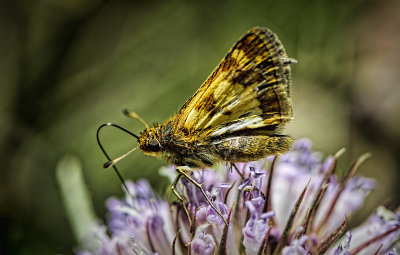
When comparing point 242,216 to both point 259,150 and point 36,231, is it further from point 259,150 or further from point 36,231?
point 36,231

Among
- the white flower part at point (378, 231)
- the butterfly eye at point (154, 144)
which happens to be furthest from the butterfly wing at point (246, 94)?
the white flower part at point (378, 231)

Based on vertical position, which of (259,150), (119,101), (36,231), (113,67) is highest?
(113,67)

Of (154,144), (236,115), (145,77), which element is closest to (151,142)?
(154,144)

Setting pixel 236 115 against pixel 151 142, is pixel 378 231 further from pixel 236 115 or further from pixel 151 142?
pixel 151 142

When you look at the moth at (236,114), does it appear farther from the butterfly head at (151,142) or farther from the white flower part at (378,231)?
the white flower part at (378,231)

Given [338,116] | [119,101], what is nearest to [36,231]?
[119,101]

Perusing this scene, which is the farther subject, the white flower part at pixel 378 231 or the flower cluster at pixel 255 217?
the white flower part at pixel 378 231

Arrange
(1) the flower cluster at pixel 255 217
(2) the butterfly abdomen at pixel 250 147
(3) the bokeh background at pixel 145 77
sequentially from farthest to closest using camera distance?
(3) the bokeh background at pixel 145 77 < (2) the butterfly abdomen at pixel 250 147 < (1) the flower cluster at pixel 255 217
